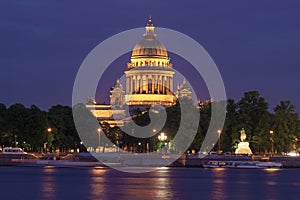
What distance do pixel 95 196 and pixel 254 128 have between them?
7743 cm

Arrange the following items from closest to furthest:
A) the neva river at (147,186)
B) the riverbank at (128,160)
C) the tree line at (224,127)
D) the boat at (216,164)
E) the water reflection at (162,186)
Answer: the water reflection at (162,186) → the neva river at (147,186) → the riverbank at (128,160) → the boat at (216,164) → the tree line at (224,127)

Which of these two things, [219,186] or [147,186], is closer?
[147,186]

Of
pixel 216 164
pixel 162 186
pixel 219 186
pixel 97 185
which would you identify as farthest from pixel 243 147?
pixel 97 185

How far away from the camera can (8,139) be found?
13475 centimetres

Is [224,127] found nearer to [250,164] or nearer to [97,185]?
[250,164]

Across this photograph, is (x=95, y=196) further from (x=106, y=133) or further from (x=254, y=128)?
(x=106, y=133)

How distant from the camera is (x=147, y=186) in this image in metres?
77.2

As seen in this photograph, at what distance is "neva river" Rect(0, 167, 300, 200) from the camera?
68.7 m

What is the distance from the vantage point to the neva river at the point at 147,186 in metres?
68.7

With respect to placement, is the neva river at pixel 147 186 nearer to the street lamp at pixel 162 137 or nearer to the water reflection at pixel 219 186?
the water reflection at pixel 219 186

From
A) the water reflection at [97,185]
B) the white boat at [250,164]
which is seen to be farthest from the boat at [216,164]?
the water reflection at [97,185]

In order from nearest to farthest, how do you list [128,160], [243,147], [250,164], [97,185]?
[97,185]
[250,164]
[128,160]
[243,147]

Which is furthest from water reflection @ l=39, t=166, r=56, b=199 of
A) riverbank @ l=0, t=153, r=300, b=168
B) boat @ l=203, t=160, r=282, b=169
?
boat @ l=203, t=160, r=282, b=169

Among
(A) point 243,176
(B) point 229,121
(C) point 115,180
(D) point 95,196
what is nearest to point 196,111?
(B) point 229,121
